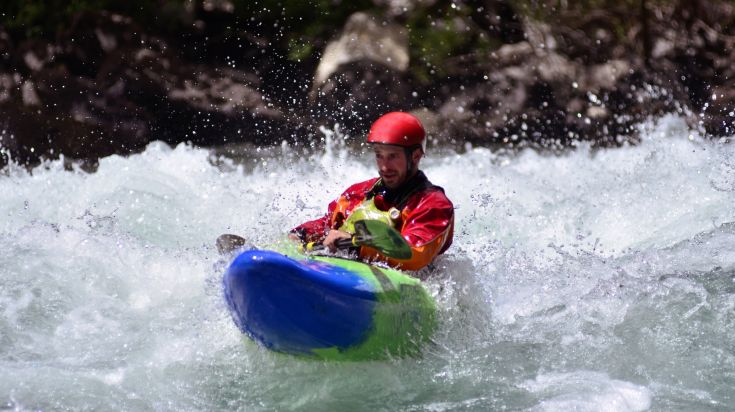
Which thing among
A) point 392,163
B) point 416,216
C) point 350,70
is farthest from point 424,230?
point 350,70

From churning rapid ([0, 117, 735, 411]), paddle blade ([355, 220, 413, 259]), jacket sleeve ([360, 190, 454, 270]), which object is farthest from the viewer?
jacket sleeve ([360, 190, 454, 270])

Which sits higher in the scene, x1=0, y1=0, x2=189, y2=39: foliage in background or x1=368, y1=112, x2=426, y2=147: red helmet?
x1=0, y1=0, x2=189, y2=39: foliage in background

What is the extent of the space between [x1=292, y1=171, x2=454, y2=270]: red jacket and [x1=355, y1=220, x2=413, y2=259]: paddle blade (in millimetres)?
264

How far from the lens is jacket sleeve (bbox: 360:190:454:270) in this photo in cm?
427

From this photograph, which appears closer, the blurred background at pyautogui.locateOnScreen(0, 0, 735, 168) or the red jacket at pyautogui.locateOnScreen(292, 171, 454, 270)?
the red jacket at pyautogui.locateOnScreen(292, 171, 454, 270)

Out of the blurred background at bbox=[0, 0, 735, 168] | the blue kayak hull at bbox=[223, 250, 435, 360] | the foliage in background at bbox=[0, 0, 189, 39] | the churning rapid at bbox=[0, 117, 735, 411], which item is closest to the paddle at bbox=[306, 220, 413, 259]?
the blue kayak hull at bbox=[223, 250, 435, 360]

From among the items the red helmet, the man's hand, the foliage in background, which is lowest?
the man's hand

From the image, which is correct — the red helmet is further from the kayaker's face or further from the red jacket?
the red jacket

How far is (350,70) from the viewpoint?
8.27 meters

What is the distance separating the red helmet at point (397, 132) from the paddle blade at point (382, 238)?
0.61 meters

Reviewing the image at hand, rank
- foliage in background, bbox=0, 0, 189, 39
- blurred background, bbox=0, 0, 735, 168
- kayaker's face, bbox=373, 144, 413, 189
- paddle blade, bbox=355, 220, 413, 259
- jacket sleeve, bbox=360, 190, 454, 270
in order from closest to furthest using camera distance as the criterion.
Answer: paddle blade, bbox=355, 220, 413, 259 < jacket sleeve, bbox=360, 190, 454, 270 < kayaker's face, bbox=373, 144, 413, 189 < blurred background, bbox=0, 0, 735, 168 < foliage in background, bbox=0, 0, 189, 39

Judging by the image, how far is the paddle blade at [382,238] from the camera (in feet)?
12.4

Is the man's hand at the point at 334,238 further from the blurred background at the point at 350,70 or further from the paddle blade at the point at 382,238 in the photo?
the blurred background at the point at 350,70

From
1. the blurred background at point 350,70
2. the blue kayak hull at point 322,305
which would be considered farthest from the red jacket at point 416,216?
the blurred background at point 350,70
